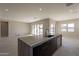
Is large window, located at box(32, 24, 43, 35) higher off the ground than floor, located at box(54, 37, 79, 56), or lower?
higher

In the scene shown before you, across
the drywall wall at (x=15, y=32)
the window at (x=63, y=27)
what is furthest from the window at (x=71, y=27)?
the drywall wall at (x=15, y=32)

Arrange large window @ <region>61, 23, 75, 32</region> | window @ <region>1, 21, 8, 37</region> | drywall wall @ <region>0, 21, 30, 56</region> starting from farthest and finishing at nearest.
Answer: large window @ <region>61, 23, 75, 32</region>, drywall wall @ <region>0, 21, 30, 56</region>, window @ <region>1, 21, 8, 37</region>

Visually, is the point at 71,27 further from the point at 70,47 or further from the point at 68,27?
the point at 70,47

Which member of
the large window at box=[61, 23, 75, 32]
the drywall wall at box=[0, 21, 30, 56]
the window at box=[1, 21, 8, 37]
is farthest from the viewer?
the large window at box=[61, 23, 75, 32]

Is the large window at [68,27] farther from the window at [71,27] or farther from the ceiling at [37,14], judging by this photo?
the ceiling at [37,14]

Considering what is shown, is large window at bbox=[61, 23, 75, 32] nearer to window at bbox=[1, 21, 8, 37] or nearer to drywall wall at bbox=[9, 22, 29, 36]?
drywall wall at bbox=[9, 22, 29, 36]

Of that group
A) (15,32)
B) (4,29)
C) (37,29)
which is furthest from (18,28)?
(37,29)

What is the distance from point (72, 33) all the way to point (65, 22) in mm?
379

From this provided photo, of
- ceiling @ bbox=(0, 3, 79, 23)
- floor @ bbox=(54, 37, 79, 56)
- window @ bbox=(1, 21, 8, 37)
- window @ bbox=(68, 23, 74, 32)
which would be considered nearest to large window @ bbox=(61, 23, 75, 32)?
window @ bbox=(68, 23, 74, 32)

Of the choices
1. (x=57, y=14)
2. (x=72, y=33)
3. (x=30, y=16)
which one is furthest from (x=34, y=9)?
(x=72, y=33)

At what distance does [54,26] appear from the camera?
9.35 ft

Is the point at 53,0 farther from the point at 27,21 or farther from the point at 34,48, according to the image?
the point at 27,21

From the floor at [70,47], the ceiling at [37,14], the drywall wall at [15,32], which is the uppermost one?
the ceiling at [37,14]

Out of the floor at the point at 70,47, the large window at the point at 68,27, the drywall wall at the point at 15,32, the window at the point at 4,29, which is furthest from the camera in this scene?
the floor at the point at 70,47
